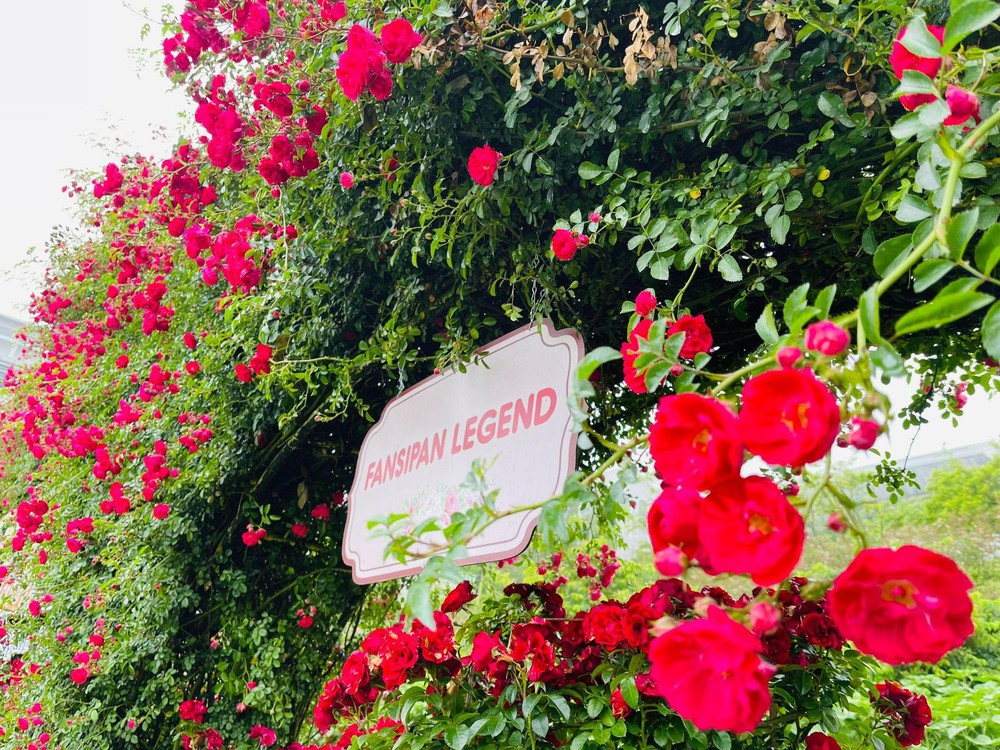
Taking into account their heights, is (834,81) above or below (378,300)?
above

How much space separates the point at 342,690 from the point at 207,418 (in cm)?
107

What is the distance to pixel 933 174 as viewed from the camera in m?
0.54

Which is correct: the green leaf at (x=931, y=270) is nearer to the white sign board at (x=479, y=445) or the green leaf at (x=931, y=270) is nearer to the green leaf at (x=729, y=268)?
the green leaf at (x=729, y=268)

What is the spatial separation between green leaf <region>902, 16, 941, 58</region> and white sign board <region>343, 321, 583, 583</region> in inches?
21.2

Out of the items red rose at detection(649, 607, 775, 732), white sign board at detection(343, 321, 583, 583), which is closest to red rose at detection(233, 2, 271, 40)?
white sign board at detection(343, 321, 583, 583)

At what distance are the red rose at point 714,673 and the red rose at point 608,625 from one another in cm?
59

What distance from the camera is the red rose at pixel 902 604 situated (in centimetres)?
36

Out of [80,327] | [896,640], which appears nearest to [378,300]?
[896,640]

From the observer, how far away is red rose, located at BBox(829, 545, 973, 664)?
0.36 metres

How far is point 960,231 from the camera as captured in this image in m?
0.44

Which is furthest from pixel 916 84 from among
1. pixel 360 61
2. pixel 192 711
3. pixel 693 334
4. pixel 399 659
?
pixel 192 711

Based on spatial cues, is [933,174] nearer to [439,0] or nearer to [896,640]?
[896,640]

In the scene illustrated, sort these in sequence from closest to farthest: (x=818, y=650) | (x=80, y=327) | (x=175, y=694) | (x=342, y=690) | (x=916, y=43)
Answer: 1. (x=916, y=43)
2. (x=818, y=650)
3. (x=342, y=690)
4. (x=175, y=694)
5. (x=80, y=327)

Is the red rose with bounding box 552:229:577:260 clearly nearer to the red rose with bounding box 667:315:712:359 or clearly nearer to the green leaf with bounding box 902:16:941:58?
the red rose with bounding box 667:315:712:359
